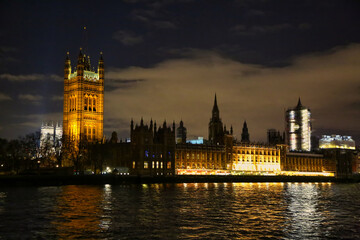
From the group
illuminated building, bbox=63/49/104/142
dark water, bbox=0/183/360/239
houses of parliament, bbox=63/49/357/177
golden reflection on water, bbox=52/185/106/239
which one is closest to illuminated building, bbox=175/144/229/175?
houses of parliament, bbox=63/49/357/177

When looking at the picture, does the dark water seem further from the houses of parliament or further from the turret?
the turret

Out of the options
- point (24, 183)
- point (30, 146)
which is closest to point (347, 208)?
point (24, 183)

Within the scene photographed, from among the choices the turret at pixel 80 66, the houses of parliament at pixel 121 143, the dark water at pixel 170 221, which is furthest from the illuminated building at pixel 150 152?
the dark water at pixel 170 221

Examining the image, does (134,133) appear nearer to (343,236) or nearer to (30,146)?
(30,146)

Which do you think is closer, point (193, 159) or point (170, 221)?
point (170, 221)

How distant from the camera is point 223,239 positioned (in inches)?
1465

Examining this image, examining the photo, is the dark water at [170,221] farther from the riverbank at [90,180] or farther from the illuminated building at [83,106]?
the illuminated building at [83,106]

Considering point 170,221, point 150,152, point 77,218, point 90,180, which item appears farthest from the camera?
point 150,152

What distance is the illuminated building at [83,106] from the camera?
614ft

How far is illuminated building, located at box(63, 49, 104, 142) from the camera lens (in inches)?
7372

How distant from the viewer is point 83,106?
190 metres

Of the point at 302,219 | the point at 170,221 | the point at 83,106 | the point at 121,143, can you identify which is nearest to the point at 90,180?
the point at 121,143

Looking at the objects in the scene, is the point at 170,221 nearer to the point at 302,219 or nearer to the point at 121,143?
the point at 302,219

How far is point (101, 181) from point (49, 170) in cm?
1411
